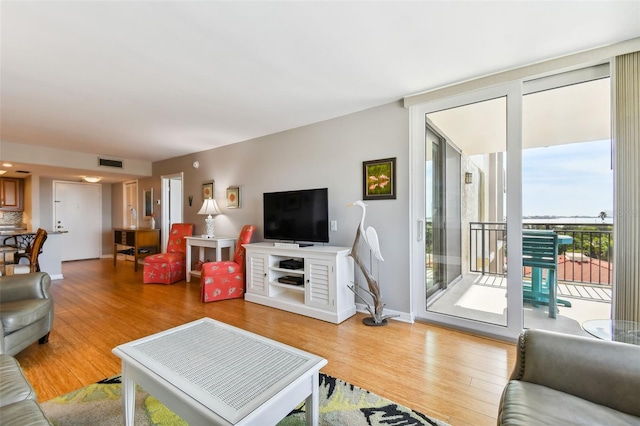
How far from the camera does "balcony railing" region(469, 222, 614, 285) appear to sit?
231cm

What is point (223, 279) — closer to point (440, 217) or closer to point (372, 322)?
point (372, 322)

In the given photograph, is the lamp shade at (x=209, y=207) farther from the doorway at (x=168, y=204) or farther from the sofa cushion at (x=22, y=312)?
the sofa cushion at (x=22, y=312)

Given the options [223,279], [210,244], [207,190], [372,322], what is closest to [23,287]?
[223,279]

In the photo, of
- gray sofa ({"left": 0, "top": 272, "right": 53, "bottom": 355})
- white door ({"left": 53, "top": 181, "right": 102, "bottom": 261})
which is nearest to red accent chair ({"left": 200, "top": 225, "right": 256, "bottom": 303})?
gray sofa ({"left": 0, "top": 272, "right": 53, "bottom": 355})

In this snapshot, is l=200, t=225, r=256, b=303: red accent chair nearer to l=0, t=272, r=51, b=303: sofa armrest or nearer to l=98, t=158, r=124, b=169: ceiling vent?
l=0, t=272, r=51, b=303: sofa armrest

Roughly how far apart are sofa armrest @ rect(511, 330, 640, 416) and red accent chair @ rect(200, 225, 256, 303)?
11.1 feet

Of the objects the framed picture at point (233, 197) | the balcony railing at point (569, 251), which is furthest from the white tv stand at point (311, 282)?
the balcony railing at point (569, 251)

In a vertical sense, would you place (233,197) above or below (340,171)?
below

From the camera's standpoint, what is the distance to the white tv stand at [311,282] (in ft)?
9.96

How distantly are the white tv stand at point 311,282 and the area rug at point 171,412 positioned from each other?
1220 mm

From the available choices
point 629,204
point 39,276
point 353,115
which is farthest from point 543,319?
point 39,276

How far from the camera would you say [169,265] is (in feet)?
15.8

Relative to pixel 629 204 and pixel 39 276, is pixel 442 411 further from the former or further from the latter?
pixel 39 276

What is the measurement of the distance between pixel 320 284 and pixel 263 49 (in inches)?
89.4
